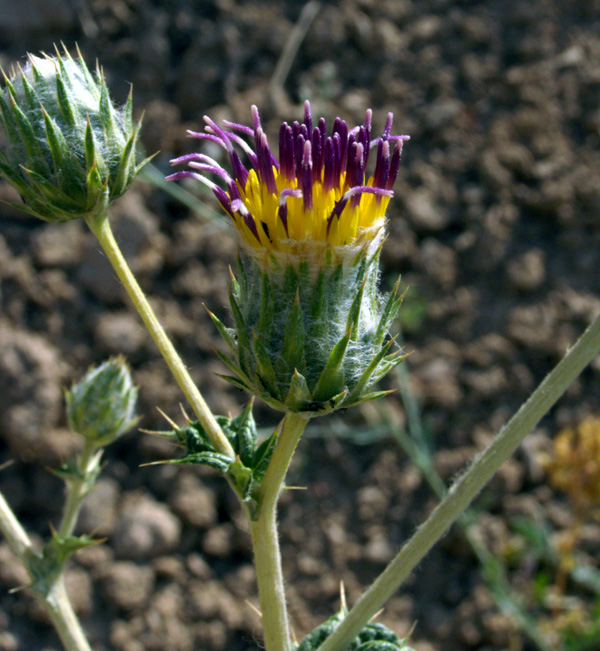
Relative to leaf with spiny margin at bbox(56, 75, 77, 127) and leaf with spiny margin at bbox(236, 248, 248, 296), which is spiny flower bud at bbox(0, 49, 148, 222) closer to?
leaf with spiny margin at bbox(56, 75, 77, 127)

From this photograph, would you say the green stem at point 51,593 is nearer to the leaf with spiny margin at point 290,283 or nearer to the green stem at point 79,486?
the green stem at point 79,486

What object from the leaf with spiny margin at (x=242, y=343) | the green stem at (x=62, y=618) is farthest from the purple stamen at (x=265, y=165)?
the green stem at (x=62, y=618)

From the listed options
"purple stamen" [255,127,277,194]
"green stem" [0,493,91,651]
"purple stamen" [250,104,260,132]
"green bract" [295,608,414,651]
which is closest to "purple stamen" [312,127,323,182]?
"purple stamen" [255,127,277,194]

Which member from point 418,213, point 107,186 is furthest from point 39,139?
point 418,213

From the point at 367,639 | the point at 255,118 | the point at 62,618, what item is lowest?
the point at 367,639

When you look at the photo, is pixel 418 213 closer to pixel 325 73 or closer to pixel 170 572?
pixel 325 73

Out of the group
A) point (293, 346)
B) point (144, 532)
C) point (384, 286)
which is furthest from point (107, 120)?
point (384, 286)

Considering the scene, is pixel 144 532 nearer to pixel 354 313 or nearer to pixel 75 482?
pixel 75 482
